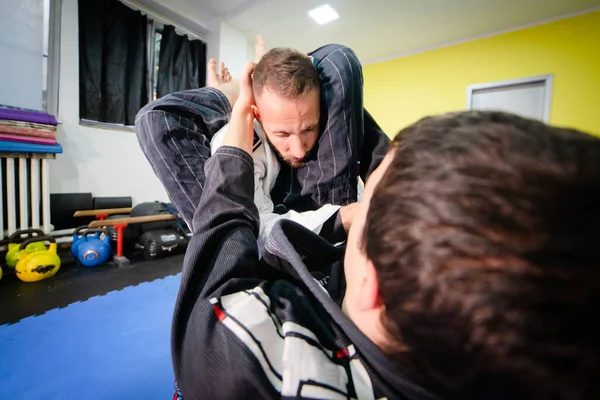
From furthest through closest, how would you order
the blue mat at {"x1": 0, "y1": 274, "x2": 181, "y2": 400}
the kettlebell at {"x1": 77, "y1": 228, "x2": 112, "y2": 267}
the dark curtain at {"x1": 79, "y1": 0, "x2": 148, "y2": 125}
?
the dark curtain at {"x1": 79, "y1": 0, "x2": 148, "y2": 125}
the kettlebell at {"x1": 77, "y1": 228, "x2": 112, "y2": 267}
the blue mat at {"x1": 0, "y1": 274, "x2": 181, "y2": 400}

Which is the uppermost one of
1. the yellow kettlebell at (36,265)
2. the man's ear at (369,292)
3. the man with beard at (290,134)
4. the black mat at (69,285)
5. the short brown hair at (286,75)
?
the short brown hair at (286,75)

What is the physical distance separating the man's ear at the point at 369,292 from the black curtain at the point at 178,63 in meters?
3.91

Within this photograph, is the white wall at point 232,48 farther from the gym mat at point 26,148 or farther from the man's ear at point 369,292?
the man's ear at point 369,292

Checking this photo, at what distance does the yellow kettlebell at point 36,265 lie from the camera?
1897 millimetres

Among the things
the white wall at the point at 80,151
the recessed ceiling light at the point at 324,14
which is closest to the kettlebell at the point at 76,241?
the white wall at the point at 80,151

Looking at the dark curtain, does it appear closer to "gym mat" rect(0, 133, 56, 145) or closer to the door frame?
"gym mat" rect(0, 133, 56, 145)

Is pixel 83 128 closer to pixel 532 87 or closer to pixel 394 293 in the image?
pixel 394 293

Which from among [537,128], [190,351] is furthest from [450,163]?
[190,351]

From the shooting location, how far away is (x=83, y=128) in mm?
2797

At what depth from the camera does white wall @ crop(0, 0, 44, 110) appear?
2.32 metres

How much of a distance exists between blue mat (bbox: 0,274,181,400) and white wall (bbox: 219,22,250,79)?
312 cm

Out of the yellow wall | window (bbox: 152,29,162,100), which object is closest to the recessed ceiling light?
the yellow wall

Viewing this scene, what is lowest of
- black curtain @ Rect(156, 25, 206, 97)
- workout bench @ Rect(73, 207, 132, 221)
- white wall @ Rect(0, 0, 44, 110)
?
workout bench @ Rect(73, 207, 132, 221)

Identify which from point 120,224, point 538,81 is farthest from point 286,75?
point 538,81
